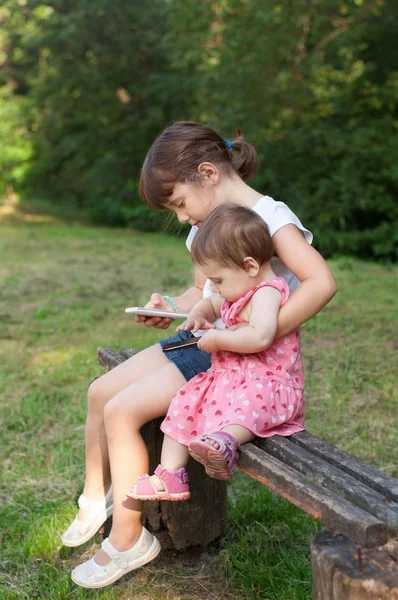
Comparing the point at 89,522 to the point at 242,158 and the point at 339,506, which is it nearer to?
the point at 339,506

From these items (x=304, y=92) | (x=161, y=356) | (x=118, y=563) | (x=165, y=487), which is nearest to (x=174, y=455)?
(x=165, y=487)

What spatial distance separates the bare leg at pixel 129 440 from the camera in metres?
2.20

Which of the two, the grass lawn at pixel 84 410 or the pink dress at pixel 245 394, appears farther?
the grass lawn at pixel 84 410

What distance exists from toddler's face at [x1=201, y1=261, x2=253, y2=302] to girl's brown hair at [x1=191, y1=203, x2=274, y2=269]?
0.05 feet

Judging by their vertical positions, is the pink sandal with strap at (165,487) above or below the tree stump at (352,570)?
below

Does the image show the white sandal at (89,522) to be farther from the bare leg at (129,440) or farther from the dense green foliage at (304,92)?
the dense green foliage at (304,92)

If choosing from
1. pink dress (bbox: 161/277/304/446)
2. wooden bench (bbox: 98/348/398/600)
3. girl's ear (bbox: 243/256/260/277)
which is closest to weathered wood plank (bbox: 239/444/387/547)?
wooden bench (bbox: 98/348/398/600)

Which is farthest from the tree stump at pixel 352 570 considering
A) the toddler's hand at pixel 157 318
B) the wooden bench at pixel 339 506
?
the toddler's hand at pixel 157 318

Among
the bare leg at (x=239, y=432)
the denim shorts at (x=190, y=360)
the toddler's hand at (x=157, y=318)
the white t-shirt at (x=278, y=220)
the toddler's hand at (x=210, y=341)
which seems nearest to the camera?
the bare leg at (x=239, y=432)

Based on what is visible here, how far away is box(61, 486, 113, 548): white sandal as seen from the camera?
7.86 feet

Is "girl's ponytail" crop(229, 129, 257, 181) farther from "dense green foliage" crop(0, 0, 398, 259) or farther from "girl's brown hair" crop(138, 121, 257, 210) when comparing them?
"dense green foliage" crop(0, 0, 398, 259)

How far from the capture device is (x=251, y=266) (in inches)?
85.4

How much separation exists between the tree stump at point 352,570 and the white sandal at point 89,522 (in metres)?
1.00

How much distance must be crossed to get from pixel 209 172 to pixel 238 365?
641 mm
